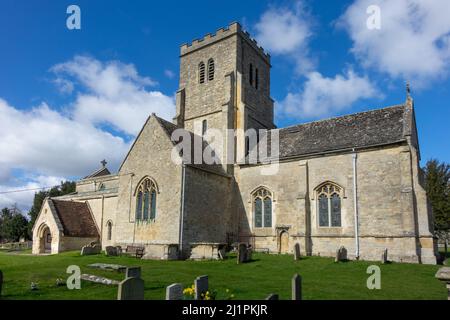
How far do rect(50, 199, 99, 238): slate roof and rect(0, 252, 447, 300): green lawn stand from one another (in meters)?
16.2

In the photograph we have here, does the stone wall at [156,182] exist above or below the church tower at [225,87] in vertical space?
below

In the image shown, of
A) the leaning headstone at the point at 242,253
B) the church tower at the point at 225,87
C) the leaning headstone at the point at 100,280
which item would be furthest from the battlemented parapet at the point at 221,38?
the leaning headstone at the point at 100,280

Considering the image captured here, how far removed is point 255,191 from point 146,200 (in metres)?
8.29

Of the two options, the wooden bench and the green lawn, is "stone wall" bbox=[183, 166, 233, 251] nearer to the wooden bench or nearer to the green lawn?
the wooden bench

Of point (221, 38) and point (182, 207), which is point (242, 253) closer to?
point (182, 207)

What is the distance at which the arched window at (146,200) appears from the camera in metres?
25.9

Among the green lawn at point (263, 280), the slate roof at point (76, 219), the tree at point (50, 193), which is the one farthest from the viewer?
the tree at point (50, 193)

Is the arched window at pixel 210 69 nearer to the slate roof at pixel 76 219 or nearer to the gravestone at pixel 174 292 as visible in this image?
the slate roof at pixel 76 219

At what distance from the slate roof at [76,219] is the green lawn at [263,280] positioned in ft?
53.2

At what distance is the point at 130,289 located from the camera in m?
7.16

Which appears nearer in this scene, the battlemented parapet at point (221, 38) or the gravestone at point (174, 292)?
the gravestone at point (174, 292)

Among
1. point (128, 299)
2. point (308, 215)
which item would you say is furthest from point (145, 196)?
point (128, 299)
